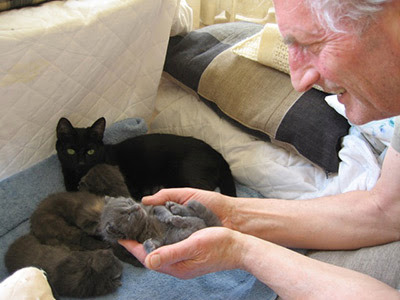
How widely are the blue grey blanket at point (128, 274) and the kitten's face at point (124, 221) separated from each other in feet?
0.68

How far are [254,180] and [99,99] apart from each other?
0.75m

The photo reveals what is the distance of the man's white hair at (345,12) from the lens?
0.60 metres

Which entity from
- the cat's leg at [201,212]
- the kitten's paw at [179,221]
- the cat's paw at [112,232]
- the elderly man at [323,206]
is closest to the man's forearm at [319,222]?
the elderly man at [323,206]

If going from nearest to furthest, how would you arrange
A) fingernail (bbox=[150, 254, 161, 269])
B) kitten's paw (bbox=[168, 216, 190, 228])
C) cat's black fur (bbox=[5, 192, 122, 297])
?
fingernail (bbox=[150, 254, 161, 269]) → kitten's paw (bbox=[168, 216, 190, 228]) → cat's black fur (bbox=[5, 192, 122, 297])

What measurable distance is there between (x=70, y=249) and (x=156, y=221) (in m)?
0.38

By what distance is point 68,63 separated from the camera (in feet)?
4.36

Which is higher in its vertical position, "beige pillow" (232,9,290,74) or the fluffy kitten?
"beige pillow" (232,9,290,74)

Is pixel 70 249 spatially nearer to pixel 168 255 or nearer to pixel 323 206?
pixel 168 255

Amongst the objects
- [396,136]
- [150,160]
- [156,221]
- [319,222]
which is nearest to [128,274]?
[156,221]

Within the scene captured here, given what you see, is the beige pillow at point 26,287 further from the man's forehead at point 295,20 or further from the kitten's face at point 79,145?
the man's forehead at point 295,20

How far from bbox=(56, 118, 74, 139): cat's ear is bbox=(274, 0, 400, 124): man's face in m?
0.95

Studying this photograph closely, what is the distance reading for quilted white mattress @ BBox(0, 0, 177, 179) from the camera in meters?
1.21

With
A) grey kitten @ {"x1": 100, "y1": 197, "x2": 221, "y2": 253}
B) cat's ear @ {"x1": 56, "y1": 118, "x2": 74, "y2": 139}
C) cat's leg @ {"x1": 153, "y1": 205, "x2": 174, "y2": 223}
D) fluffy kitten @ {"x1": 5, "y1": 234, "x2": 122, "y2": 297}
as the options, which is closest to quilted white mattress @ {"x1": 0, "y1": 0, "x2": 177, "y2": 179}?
cat's ear @ {"x1": 56, "y1": 118, "x2": 74, "y2": 139}

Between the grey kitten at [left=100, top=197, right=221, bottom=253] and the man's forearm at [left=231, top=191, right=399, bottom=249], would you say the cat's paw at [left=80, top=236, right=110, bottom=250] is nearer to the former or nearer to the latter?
the grey kitten at [left=100, top=197, right=221, bottom=253]
